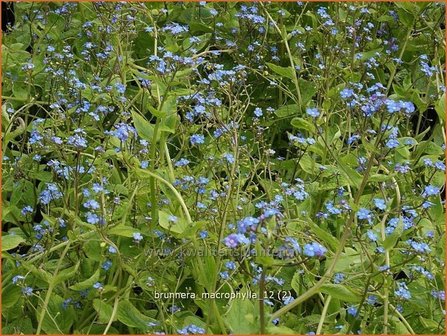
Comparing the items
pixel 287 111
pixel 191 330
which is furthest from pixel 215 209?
pixel 287 111

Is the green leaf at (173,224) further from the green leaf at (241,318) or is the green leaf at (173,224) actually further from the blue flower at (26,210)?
the blue flower at (26,210)

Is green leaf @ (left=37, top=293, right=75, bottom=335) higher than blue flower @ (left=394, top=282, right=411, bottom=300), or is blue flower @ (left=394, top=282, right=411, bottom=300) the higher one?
blue flower @ (left=394, top=282, right=411, bottom=300)

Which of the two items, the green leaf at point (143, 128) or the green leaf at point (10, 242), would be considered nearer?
the green leaf at point (10, 242)

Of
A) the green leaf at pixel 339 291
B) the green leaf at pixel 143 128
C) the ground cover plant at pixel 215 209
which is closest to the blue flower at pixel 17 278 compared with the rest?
the ground cover plant at pixel 215 209

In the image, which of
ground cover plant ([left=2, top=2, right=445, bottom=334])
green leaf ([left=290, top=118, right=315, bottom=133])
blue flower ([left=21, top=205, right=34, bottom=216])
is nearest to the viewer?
ground cover plant ([left=2, top=2, right=445, bottom=334])

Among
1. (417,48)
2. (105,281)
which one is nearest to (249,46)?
(417,48)

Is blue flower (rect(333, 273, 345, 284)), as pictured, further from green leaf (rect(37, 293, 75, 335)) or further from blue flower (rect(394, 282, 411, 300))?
green leaf (rect(37, 293, 75, 335))

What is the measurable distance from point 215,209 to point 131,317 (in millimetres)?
352

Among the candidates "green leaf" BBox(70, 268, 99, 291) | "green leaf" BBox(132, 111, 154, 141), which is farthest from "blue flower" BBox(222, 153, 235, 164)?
"green leaf" BBox(70, 268, 99, 291)

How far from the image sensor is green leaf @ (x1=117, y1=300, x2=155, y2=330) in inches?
75.2

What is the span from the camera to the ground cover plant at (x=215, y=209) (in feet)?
5.90

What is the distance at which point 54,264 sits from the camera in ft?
6.75

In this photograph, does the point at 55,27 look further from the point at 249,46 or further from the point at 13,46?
the point at 249,46

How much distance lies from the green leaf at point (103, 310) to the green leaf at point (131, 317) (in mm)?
25
